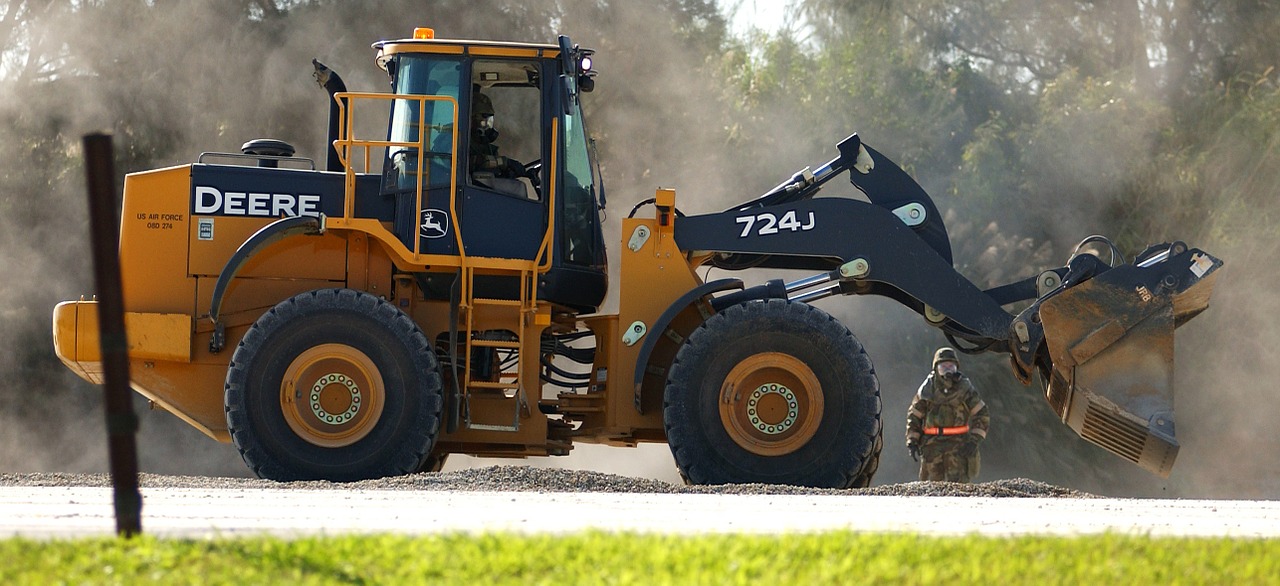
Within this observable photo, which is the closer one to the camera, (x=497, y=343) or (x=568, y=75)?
(x=497, y=343)

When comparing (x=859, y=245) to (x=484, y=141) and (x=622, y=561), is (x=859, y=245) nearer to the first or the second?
(x=484, y=141)

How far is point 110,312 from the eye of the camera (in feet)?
18.3

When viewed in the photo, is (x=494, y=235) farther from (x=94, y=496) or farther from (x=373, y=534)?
(x=373, y=534)

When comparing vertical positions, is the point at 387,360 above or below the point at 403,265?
below

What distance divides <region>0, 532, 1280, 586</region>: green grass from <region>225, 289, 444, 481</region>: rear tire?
13.3 ft

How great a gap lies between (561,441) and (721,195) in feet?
38.8

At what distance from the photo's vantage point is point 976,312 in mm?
10523

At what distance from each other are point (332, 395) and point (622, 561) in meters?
5.01

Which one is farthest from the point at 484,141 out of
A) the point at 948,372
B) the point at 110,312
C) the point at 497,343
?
the point at 948,372

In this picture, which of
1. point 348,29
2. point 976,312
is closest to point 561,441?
point 976,312

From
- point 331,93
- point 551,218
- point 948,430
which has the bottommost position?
point 948,430

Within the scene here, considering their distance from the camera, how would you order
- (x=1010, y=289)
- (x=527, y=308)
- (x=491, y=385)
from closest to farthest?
(x=491, y=385)
(x=527, y=308)
(x=1010, y=289)

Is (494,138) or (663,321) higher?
(494,138)

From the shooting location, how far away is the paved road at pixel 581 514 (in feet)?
21.3
